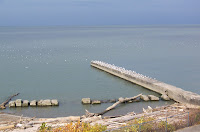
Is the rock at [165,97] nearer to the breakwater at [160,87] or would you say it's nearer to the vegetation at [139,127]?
the breakwater at [160,87]

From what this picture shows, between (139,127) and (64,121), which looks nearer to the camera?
(139,127)

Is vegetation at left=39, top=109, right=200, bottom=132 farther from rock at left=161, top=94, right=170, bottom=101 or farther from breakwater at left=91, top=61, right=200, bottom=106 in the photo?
rock at left=161, top=94, right=170, bottom=101

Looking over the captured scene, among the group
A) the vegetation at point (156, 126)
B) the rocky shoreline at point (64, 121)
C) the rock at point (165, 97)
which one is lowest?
the vegetation at point (156, 126)

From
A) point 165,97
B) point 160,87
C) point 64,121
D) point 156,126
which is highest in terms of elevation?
point 160,87

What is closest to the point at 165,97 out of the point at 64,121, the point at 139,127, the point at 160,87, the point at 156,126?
the point at 160,87

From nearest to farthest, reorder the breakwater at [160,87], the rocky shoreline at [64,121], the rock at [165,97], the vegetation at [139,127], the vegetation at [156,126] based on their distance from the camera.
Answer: the vegetation at [139,127]
the vegetation at [156,126]
the rocky shoreline at [64,121]
the breakwater at [160,87]
the rock at [165,97]

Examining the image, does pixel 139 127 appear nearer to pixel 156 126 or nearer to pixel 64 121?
pixel 156 126

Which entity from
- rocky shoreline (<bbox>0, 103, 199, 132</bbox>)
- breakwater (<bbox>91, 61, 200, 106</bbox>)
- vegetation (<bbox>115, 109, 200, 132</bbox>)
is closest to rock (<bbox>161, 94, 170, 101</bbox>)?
breakwater (<bbox>91, 61, 200, 106</bbox>)

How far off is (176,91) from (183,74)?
48.0ft

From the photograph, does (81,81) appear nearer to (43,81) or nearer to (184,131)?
(43,81)

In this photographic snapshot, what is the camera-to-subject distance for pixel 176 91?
24.7 m

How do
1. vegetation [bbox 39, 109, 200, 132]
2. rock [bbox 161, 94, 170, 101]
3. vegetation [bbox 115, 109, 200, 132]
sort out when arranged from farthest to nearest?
rock [bbox 161, 94, 170, 101] < vegetation [bbox 115, 109, 200, 132] < vegetation [bbox 39, 109, 200, 132]

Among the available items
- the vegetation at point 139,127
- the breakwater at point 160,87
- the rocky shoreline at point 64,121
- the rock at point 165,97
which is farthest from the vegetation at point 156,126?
the rock at point 165,97

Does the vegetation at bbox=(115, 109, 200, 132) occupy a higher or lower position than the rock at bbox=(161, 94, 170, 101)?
lower
